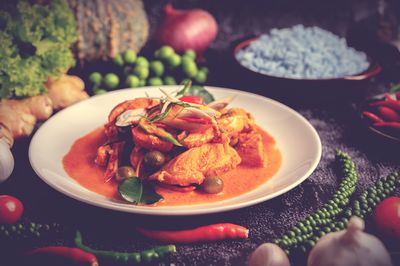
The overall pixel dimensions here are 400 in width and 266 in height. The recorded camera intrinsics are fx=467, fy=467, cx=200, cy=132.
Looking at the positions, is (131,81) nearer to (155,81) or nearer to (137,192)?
(155,81)

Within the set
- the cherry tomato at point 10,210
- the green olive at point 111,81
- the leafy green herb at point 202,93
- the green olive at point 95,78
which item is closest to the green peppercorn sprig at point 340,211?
the leafy green herb at point 202,93

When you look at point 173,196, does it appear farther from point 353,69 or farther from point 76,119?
point 353,69

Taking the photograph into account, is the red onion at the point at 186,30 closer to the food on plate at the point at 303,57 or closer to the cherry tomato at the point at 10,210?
the food on plate at the point at 303,57

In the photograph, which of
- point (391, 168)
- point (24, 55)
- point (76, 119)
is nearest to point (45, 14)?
point (24, 55)

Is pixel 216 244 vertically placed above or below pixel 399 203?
below

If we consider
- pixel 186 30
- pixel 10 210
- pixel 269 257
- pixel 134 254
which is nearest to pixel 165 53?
pixel 186 30

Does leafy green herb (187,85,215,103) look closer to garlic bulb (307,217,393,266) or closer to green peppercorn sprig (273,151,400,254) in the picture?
green peppercorn sprig (273,151,400,254)
